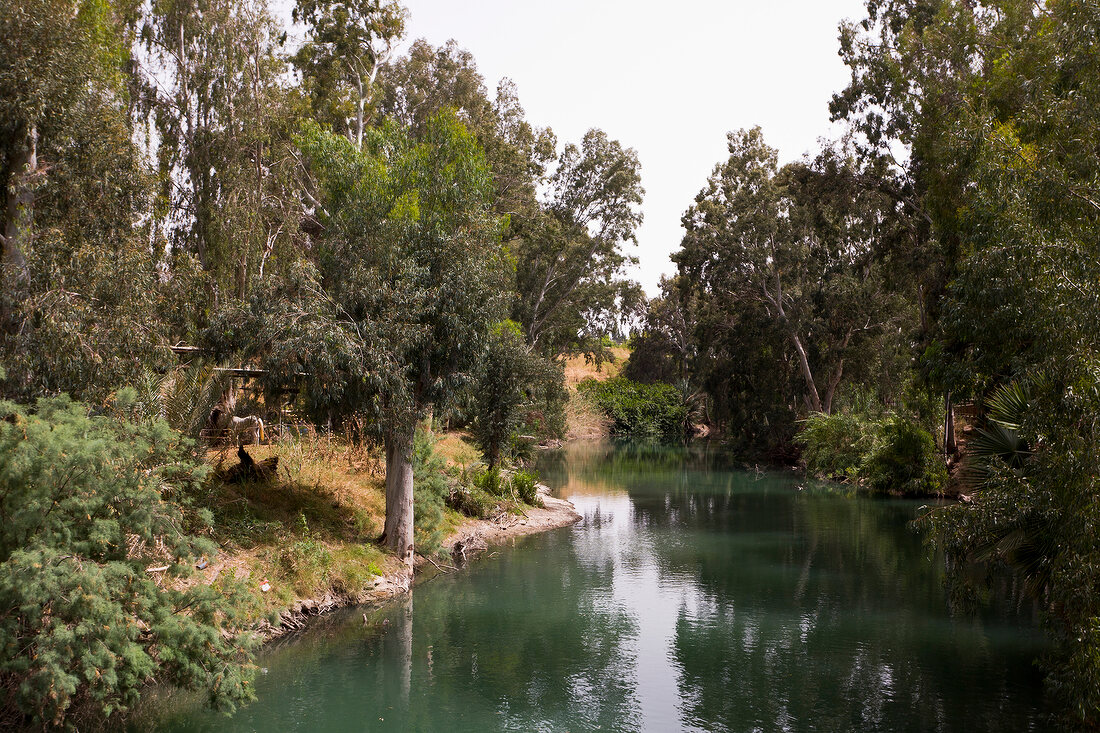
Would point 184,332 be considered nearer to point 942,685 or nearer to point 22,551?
point 22,551

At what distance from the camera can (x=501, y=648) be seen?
50.4ft

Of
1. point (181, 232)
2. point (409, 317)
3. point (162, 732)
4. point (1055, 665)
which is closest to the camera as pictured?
point (1055, 665)

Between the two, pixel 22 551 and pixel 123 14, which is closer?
pixel 22 551

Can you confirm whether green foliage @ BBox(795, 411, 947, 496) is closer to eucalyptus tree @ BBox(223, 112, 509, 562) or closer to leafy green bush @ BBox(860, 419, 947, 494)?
leafy green bush @ BBox(860, 419, 947, 494)

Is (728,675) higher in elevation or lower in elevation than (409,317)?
lower

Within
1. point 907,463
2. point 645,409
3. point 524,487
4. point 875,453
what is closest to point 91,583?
point 524,487

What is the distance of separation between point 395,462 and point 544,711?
7.77m

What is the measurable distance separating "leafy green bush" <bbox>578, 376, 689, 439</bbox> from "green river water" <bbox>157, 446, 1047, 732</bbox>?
50488 mm

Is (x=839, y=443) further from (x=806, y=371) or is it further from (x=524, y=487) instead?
(x=524, y=487)

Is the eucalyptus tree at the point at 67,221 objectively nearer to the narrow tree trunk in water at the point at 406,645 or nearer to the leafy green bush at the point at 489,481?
the narrow tree trunk in water at the point at 406,645

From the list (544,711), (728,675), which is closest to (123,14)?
(544,711)

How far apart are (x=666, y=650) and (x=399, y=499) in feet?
23.0

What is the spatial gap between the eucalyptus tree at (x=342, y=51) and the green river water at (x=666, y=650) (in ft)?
60.1

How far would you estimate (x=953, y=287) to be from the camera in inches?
604
